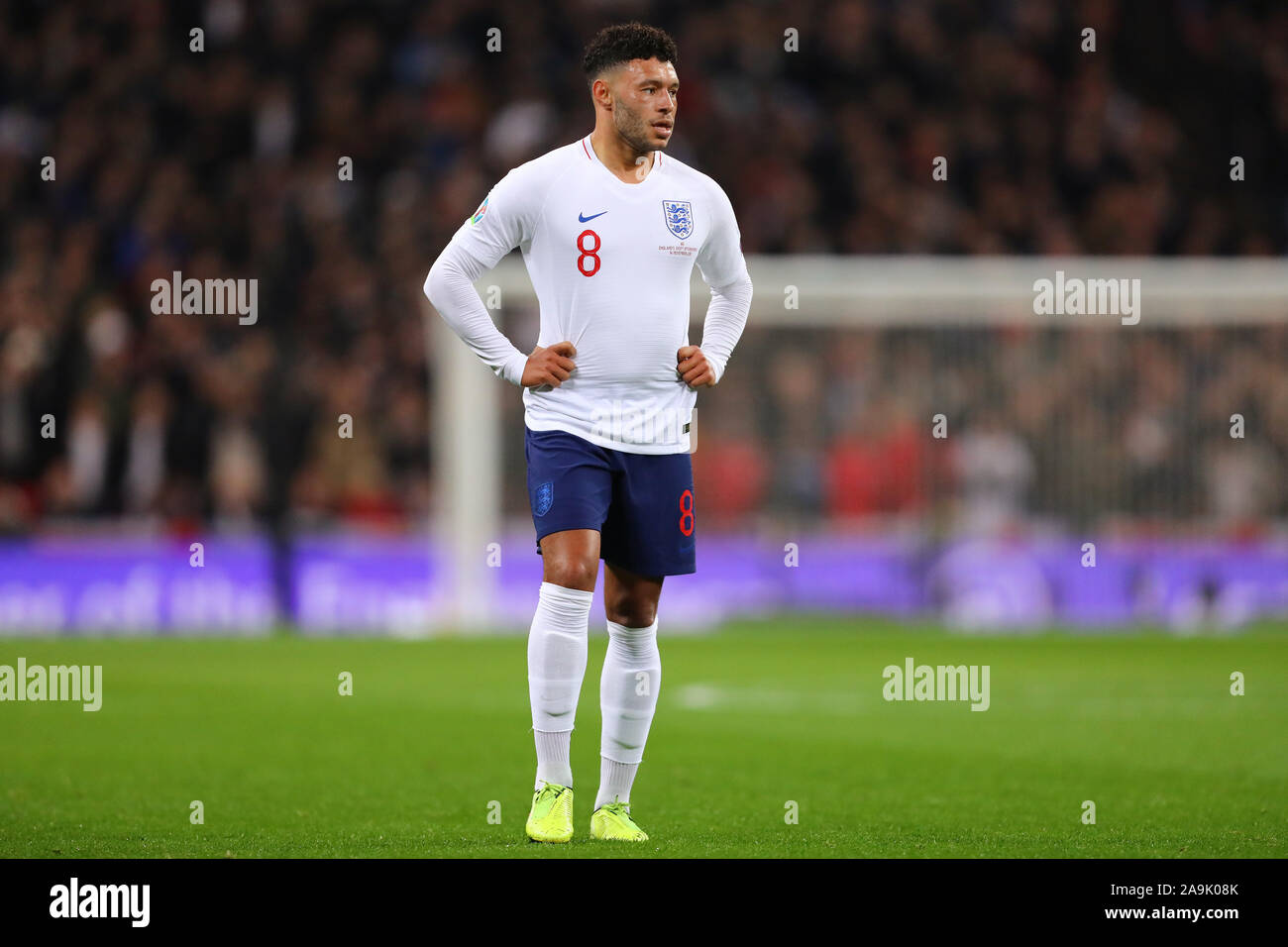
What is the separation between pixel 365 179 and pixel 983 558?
29.4 ft

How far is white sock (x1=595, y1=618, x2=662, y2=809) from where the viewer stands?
6641 mm

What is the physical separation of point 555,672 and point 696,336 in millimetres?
11616

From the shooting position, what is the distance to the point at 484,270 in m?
6.63

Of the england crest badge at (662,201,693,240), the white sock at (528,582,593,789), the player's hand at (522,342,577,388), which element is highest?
the england crest badge at (662,201,693,240)

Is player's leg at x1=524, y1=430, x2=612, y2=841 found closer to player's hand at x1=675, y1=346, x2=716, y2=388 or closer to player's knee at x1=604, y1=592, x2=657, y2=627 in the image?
player's knee at x1=604, y1=592, x2=657, y2=627

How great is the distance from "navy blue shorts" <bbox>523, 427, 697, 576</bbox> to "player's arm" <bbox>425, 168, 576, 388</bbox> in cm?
23

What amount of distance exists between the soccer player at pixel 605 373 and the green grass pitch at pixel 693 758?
46 cm

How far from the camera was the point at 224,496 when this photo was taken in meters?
18.7

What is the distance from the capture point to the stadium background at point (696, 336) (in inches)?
720
